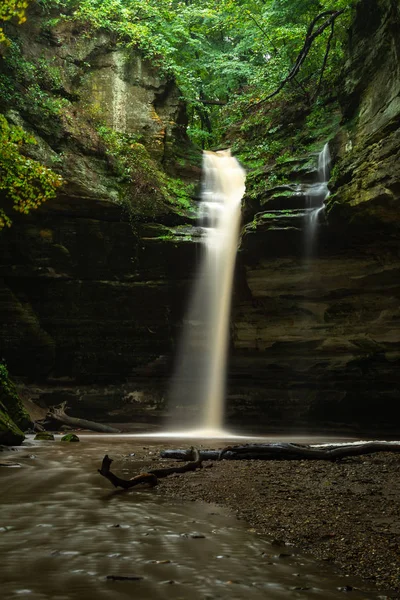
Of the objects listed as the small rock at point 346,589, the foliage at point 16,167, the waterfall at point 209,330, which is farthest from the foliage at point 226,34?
the small rock at point 346,589

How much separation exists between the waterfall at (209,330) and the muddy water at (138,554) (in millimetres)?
10633

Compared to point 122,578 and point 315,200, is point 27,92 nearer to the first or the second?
point 315,200

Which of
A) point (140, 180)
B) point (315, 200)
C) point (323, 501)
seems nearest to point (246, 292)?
point (315, 200)

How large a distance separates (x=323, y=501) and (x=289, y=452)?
2780 millimetres

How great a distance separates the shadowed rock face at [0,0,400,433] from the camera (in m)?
13.5

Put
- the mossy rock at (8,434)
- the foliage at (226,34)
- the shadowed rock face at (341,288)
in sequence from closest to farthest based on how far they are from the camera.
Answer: the mossy rock at (8,434), the shadowed rock face at (341,288), the foliage at (226,34)

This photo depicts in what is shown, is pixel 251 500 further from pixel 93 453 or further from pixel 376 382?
pixel 376 382

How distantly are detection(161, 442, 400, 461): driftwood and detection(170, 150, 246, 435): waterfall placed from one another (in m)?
7.45

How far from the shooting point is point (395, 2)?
11797 millimetres

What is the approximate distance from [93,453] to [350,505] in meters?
5.24

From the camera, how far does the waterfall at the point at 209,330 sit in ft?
50.3

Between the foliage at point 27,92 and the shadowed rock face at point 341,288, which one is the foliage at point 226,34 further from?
the shadowed rock face at point 341,288

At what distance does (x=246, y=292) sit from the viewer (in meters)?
15.1

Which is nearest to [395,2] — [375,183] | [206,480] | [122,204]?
[375,183]
